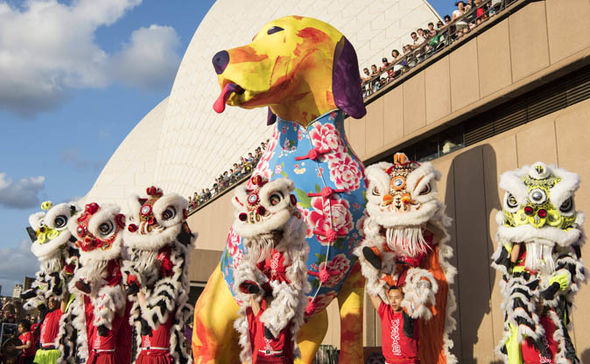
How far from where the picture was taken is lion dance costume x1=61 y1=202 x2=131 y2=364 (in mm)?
4930

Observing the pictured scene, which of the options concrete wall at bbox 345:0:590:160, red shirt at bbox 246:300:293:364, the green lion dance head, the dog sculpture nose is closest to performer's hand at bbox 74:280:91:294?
red shirt at bbox 246:300:293:364

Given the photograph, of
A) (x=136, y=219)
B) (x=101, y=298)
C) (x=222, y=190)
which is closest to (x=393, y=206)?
(x=136, y=219)

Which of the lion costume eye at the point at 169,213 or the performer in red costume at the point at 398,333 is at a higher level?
the lion costume eye at the point at 169,213

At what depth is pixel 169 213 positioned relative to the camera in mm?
4969

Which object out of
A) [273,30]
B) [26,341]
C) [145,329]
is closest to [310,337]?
[145,329]

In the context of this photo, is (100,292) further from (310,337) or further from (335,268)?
(335,268)

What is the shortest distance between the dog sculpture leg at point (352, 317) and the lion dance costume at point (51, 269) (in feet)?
9.38

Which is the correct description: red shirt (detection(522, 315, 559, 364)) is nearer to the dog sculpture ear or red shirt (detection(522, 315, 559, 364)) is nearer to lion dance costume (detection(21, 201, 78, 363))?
the dog sculpture ear

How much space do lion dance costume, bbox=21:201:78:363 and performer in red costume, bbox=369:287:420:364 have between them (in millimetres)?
3357

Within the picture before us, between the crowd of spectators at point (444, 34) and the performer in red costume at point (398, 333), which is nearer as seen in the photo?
the performer in red costume at point (398, 333)

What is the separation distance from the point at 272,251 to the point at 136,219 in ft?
5.03

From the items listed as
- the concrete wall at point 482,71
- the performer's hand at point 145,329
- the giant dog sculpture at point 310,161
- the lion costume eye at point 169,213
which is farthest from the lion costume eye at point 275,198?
the concrete wall at point 482,71

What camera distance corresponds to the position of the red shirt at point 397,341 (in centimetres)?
412

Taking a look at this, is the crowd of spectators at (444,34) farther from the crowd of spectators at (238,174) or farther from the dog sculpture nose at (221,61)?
the crowd of spectators at (238,174)
